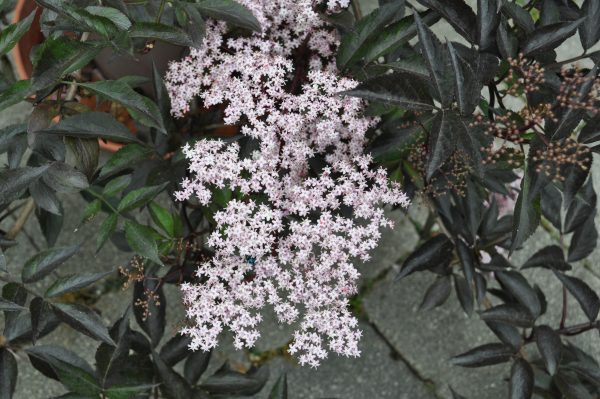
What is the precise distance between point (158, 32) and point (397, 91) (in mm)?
358

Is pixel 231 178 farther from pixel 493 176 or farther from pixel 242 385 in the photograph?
pixel 493 176

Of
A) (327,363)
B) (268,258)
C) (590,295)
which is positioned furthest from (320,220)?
(327,363)

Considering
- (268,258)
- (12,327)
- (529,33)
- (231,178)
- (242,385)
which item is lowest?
(242,385)

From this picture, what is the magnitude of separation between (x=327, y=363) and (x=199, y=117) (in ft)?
2.73

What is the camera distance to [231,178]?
3.51 ft

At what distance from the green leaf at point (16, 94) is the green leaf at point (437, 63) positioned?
21.5 inches

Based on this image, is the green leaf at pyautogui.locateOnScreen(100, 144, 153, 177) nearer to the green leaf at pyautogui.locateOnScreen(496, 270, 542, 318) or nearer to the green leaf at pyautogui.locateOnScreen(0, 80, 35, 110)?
the green leaf at pyautogui.locateOnScreen(0, 80, 35, 110)

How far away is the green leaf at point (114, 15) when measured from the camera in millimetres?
978

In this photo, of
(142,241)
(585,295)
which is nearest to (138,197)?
(142,241)

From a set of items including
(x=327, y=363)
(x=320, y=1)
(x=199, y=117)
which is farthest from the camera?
(x=327, y=363)

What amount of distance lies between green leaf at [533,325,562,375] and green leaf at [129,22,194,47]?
85cm

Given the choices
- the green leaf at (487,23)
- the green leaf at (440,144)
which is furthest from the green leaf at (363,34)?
the green leaf at (440,144)

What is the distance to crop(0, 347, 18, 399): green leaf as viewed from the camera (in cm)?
116

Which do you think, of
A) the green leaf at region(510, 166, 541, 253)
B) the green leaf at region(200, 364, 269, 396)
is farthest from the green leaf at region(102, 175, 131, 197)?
the green leaf at region(510, 166, 541, 253)
